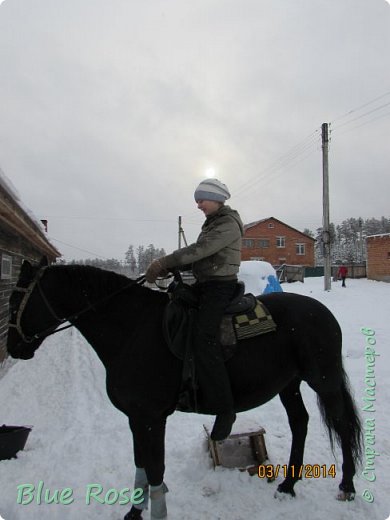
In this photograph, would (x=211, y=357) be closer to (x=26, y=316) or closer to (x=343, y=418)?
(x=26, y=316)

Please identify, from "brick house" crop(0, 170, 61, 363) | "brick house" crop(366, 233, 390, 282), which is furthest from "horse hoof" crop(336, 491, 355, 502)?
"brick house" crop(366, 233, 390, 282)

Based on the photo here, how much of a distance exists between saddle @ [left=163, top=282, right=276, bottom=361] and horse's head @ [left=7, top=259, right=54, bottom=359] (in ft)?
3.45

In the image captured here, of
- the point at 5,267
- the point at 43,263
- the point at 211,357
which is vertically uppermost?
the point at 5,267

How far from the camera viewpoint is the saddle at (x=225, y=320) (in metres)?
2.84

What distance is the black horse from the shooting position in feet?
9.17

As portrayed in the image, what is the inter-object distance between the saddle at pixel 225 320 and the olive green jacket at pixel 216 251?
8.5 inches

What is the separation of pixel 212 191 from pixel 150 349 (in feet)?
4.89

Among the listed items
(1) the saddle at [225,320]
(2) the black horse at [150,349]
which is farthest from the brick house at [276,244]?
(1) the saddle at [225,320]

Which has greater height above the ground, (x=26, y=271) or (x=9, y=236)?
(x=9, y=236)

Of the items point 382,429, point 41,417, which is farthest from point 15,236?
point 382,429

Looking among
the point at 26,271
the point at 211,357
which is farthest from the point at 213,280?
the point at 26,271

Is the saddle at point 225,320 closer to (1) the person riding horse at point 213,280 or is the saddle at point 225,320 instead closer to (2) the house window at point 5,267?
(1) the person riding horse at point 213,280

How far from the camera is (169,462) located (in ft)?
12.3
